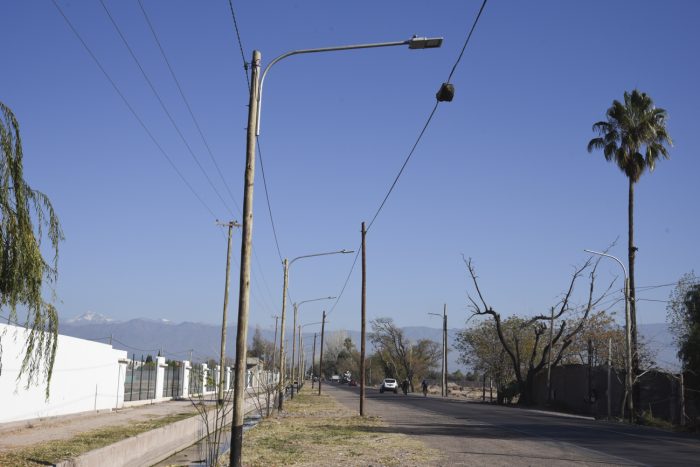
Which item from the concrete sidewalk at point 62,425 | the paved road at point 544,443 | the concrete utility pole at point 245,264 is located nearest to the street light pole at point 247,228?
the concrete utility pole at point 245,264

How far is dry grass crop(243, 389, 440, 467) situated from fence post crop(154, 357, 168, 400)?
17.4 m

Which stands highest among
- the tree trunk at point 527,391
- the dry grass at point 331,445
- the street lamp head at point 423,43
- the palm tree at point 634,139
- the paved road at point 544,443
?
the palm tree at point 634,139

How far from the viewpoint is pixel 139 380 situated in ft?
141

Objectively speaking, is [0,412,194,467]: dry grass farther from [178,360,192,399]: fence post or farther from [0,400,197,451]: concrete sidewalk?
[178,360,192,399]: fence post

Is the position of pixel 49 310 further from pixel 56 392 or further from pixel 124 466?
pixel 56 392

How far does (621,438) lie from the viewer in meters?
24.1

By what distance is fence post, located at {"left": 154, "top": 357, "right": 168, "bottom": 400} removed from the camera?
46.1 m

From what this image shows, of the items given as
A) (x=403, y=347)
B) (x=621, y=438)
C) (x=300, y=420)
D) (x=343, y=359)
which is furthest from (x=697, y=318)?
(x=343, y=359)

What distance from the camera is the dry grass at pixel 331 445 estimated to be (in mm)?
17516

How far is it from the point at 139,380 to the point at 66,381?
12.9 meters

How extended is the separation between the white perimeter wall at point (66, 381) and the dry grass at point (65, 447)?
2.19 m

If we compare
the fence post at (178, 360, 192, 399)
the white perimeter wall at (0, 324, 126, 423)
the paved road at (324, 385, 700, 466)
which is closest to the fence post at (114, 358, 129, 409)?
the white perimeter wall at (0, 324, 126, 423)

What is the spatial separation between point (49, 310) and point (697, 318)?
106 feet

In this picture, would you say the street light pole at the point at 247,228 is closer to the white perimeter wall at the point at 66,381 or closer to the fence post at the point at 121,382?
the white perimeter wall at the point at 66,381
